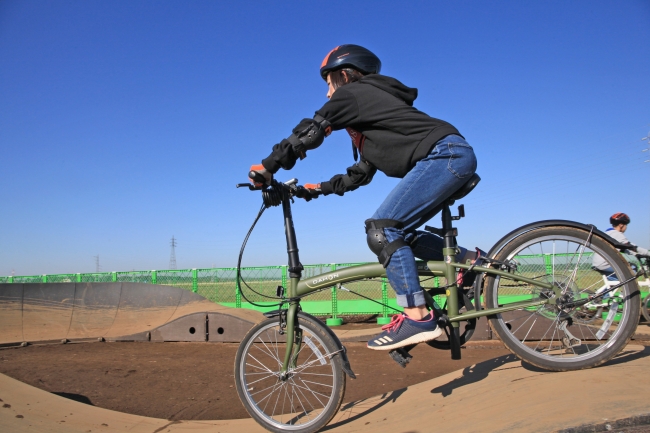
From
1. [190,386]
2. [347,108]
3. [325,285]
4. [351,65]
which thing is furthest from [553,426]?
[190,386]

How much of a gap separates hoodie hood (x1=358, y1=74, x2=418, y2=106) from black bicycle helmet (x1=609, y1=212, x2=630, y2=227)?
6.71 metres

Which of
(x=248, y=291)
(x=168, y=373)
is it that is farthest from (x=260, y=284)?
(x=168, y=373)

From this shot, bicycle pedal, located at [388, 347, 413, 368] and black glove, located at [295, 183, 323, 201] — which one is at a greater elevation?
black glove, located at [295, 183, 323, 201]

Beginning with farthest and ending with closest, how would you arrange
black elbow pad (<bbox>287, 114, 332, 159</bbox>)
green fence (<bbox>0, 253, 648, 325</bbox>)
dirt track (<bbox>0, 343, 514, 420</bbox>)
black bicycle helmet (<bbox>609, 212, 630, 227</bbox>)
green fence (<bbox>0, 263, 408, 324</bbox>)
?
green fence (<bbox>0, 263, 408, 324</bbox>), green fence (<bbox>0, 253, 648, 325</bbox>), black bicycle helmet (<bbox>609, 212, 630, 227</bbox>), dirt track (<bbox>0, 343, 514, 420</bbox>), black elbow pad (<bbox>287, 114, 332, 159</bbox>)

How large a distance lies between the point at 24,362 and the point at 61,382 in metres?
1.83

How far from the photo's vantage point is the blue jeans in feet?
8.20

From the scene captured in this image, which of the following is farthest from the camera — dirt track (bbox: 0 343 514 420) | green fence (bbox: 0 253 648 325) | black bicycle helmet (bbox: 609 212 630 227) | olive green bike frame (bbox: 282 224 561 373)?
green fence (bbox: 0 253 648 325)

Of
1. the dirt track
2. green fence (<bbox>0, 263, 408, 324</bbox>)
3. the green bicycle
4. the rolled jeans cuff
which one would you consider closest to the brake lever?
the green bicycle

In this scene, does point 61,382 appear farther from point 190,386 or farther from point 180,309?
point 180,309

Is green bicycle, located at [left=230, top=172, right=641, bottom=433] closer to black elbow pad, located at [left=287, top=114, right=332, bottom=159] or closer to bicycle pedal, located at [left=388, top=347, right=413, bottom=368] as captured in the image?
bicycle pedal, located at [left=388, top=347, right=413, bottom=368]

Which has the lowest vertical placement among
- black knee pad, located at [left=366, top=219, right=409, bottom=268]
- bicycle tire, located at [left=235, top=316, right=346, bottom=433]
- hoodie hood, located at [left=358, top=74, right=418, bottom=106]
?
bicycle tire, located at [left=235, top=316, right=346, bottom=433]

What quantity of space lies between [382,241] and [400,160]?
0.48 m

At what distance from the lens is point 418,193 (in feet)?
8.20

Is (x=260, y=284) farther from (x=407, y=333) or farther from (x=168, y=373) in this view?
(x=407, y=333)
